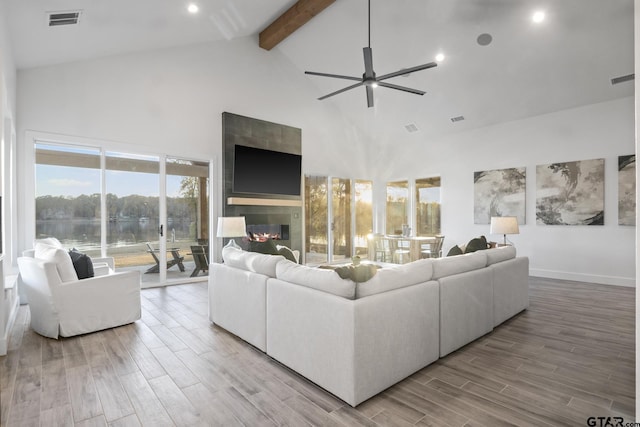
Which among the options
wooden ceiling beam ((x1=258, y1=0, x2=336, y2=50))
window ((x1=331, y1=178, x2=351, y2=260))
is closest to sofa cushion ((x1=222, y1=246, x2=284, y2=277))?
wooden ceiling beam ((x1=258, y1=0, x2=336, y2=50))

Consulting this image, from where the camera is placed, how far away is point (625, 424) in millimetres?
1914

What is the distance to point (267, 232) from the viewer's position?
22.7 ft

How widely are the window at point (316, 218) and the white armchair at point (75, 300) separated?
4.52 m

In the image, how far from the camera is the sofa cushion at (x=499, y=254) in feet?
11.9

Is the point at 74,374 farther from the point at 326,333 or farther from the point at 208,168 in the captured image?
the point at 208,168

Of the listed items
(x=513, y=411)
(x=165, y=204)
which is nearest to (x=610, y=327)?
(x=513, y=411)

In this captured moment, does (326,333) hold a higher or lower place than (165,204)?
lower

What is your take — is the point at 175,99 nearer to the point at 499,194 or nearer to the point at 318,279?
the point at 318,279

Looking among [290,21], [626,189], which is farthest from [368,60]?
[626,189]

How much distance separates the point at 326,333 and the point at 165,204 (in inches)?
175

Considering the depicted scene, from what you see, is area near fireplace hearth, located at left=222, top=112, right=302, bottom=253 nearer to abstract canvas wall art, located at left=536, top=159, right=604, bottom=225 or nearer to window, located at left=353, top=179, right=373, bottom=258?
window, located at left=353, top=179, right=373, bottom=258

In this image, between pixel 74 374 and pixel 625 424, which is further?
pixel 74 374

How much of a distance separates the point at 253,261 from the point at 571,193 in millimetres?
6008

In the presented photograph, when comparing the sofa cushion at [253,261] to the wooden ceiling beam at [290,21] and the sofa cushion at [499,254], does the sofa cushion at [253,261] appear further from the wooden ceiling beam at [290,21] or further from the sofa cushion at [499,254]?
the wooden ceiling beam at [290,21]
